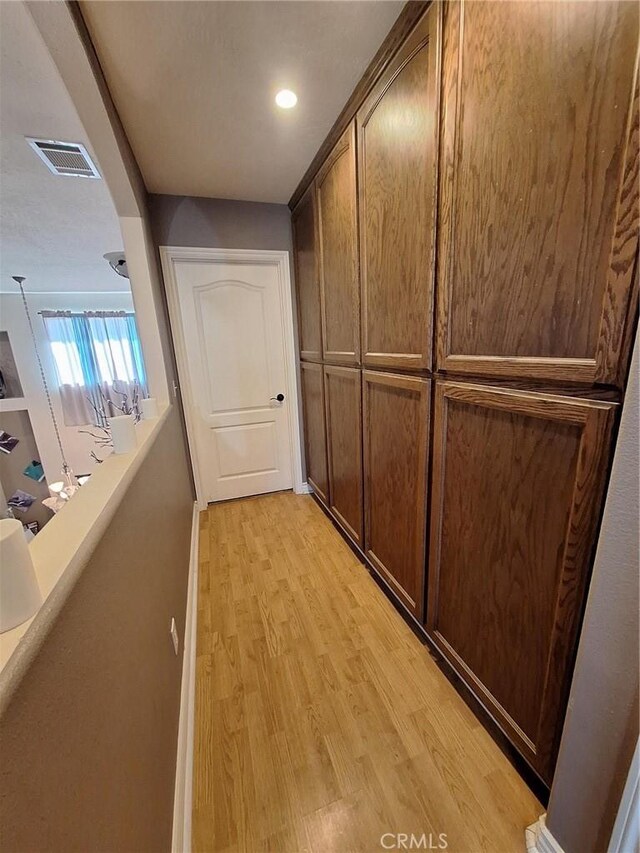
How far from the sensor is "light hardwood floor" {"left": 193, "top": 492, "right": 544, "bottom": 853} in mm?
1000

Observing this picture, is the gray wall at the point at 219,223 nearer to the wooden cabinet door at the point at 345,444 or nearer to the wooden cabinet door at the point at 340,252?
the wooden cabinet door at the point at 340,252

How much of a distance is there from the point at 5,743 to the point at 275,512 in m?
2.56

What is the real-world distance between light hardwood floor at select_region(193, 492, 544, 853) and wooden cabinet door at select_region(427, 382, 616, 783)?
0.19 m

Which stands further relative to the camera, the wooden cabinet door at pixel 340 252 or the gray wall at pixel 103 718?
the wooden cabinet door at pixel 340 252

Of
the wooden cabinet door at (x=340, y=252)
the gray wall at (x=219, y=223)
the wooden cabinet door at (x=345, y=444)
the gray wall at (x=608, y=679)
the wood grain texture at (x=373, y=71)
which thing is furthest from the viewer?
the gray wall at (x=219, y=223)

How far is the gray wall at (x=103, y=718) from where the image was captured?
0.36 meters

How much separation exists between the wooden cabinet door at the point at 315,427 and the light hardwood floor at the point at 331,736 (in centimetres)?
91

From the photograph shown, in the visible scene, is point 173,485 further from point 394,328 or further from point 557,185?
point 557,185

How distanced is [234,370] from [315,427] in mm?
828

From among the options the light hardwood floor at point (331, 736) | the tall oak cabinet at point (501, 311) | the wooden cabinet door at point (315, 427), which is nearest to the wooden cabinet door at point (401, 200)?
the tall oak cabinet at point (501, 311)

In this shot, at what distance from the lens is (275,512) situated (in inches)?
112

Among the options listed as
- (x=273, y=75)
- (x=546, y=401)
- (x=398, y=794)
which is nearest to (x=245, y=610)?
(x=398, y=794)
